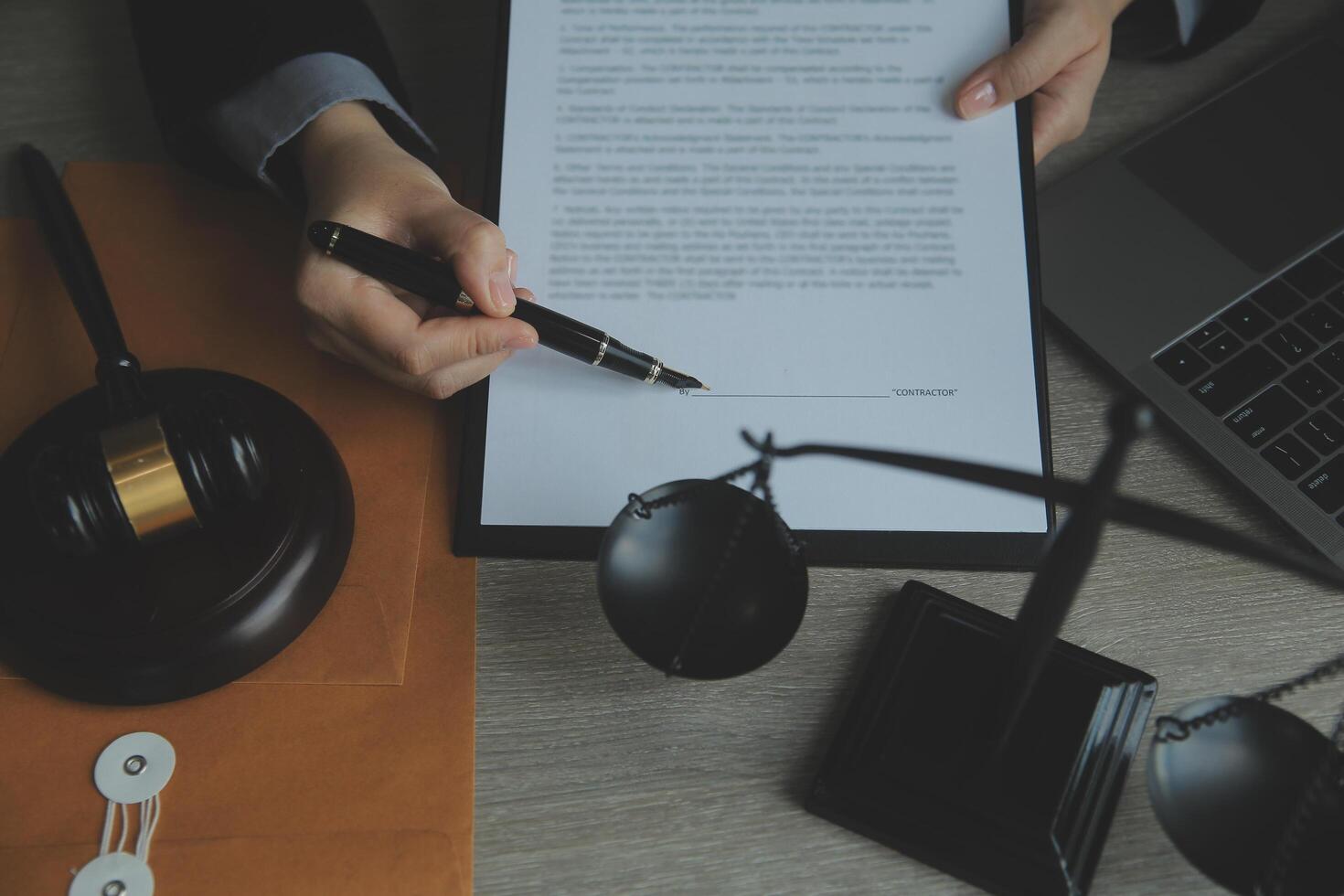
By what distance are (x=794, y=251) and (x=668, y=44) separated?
0.56 feet

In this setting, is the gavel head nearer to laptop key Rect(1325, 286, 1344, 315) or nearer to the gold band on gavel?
the gold band on gavel

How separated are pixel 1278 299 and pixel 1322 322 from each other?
3 centimetres

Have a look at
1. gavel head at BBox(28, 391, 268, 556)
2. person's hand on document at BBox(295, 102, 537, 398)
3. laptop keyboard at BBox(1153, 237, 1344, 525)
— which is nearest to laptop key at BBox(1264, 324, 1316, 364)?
laptop keyboard at BBox(1153, 237, 1344, 525)

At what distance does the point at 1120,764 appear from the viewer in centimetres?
44

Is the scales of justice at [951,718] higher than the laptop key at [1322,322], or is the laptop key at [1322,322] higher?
the laptop key at [1322,322]

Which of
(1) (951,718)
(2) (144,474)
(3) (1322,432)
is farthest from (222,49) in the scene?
(3) (1322,432)

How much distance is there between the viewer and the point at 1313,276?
568mm

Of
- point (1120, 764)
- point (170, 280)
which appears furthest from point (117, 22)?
point (1120, 764)

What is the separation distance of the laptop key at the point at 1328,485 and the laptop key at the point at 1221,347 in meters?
0.08

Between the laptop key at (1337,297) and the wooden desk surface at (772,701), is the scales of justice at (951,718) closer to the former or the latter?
the wooden desk surface at (772,701)

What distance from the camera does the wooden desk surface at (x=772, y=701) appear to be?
44 cm

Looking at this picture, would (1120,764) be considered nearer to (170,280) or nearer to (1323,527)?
(1323,527)

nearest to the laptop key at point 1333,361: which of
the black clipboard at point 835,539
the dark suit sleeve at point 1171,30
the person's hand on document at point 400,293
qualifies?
the black clipboard at point 835,539

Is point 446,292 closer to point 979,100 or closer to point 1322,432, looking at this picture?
point 979,100
